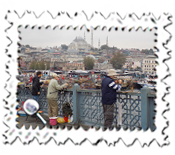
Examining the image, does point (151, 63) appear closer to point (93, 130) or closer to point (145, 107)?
point (145, 107)

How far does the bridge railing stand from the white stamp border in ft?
0.69

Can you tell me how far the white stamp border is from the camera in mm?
4102

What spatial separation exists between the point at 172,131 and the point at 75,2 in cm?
325

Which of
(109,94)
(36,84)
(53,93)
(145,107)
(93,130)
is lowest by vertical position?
(93,130)

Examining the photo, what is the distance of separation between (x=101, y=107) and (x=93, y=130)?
1.86 m

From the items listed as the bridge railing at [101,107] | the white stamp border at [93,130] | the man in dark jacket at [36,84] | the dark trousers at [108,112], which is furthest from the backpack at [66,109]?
the white stamp border at [93,130]

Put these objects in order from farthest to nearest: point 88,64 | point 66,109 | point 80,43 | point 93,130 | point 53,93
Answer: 1. point 88,64
2. point 80,43
3. point 53,93
4. point 66,109
5. point 93,130

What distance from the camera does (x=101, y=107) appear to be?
6.06 meters

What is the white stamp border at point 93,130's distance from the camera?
4.10 meters

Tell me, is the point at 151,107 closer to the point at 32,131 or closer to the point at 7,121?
the point at 32,131

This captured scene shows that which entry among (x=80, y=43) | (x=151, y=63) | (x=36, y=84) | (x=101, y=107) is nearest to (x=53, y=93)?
(x=36, y=84)

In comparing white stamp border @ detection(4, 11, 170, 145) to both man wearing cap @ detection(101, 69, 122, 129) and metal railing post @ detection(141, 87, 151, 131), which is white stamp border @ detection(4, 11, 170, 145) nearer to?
metal railing post @ detection(141, 87, 151, 131)

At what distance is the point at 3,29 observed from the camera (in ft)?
13.6

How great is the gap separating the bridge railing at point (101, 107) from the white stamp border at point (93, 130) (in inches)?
8.2
